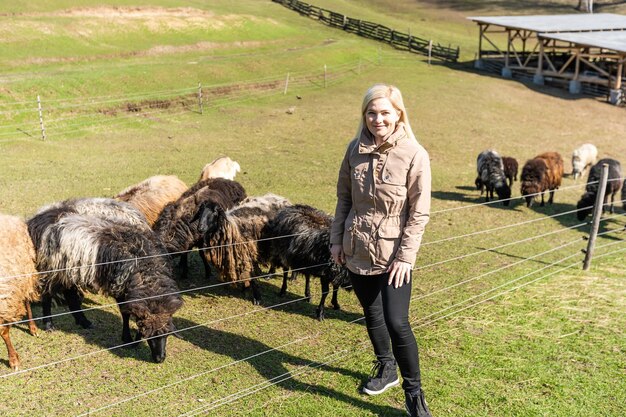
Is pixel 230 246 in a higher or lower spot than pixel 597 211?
lower

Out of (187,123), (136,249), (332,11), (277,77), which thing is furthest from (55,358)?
(332,11)

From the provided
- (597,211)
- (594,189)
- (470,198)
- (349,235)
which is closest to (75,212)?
(349,235)

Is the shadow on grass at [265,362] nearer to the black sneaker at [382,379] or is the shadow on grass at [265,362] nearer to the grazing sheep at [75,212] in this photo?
the black sneaker at [382,379]

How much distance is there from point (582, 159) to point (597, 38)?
17313 mm

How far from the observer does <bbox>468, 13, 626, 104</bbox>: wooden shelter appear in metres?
29.1

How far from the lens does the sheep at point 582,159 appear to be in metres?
17.7

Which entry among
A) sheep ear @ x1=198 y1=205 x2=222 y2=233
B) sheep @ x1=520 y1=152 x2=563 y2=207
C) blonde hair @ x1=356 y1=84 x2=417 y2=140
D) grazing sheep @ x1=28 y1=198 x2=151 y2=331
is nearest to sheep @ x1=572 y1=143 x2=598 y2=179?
sheep @ x1=520 y1=152 x2=563 y2=207

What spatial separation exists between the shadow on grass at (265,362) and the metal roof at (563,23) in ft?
103

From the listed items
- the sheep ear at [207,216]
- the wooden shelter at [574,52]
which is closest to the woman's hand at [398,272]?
the sheep ear at [207,216]

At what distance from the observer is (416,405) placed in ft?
16.2

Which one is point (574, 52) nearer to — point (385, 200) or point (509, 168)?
point (509, 168)

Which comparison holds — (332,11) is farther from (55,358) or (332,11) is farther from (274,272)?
(55,358)

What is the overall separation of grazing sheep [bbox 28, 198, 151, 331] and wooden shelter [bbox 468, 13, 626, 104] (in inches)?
1058

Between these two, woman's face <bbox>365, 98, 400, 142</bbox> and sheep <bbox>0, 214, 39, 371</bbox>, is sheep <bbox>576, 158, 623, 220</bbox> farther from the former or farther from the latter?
sheep <bbox>0, 214, 39, 371</bbox>
